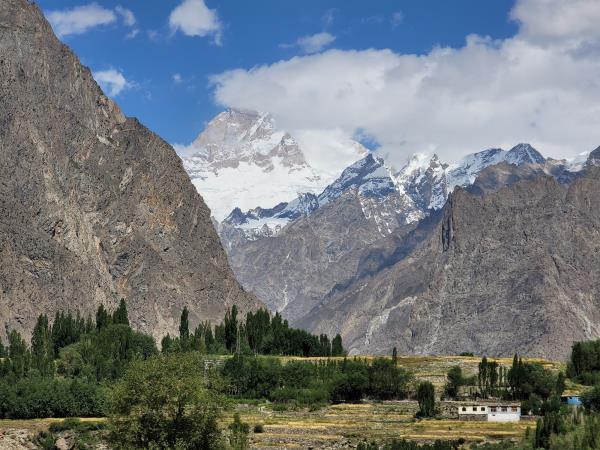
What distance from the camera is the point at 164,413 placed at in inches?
3615

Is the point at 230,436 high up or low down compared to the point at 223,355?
down

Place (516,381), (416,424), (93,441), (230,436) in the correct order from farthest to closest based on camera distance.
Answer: (516,381), (416,424), (93,441), (230,436)

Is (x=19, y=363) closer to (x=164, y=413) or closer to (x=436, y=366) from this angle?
(x=436, y=366)

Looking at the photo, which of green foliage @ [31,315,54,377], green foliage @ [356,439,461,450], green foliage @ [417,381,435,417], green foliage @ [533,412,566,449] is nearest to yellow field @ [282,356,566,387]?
green foliage @ [417,381,435,417]

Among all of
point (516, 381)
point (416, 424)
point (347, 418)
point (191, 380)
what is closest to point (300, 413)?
point (347, 418)

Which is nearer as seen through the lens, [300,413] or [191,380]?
[191,380]

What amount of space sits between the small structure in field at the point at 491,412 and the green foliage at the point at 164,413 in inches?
1881

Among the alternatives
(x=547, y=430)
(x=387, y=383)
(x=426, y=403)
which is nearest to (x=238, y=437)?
(x=547, y=430)

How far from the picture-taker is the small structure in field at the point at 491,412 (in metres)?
131

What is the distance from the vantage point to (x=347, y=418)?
13388cm

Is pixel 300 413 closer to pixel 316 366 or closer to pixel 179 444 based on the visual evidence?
pixel 316 366

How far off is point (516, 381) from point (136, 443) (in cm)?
7214

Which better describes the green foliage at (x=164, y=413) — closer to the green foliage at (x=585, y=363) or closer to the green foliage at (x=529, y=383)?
the green foliage at (x=529, y=383)

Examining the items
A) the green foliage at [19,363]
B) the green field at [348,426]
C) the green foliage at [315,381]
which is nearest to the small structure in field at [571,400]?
the green field at [348,426]
